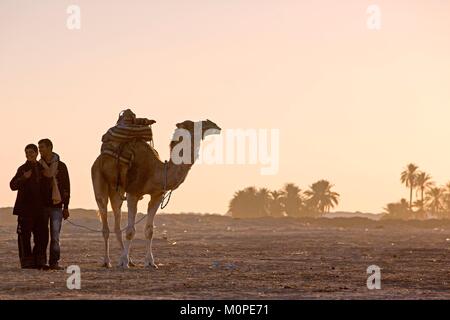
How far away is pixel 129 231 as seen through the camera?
20938 millimetres

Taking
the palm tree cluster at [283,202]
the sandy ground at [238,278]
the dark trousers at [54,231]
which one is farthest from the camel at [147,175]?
the palm tree cluster at [283,202]

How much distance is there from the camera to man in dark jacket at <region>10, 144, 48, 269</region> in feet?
64.4

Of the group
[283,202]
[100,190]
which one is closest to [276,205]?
[283,202]

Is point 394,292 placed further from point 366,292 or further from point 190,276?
point 190,276

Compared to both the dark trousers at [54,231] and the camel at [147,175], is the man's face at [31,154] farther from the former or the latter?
the camel at [147,175]

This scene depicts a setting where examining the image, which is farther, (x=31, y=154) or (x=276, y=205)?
(x=276, y=205)

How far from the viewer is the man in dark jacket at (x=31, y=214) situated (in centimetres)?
1964

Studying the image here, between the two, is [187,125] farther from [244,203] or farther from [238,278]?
[244,203]

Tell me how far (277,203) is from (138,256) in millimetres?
134667

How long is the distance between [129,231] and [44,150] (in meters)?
2.57

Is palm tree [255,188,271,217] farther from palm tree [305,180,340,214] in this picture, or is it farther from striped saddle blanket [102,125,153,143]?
striped saddle blanket [102,125,153,143]

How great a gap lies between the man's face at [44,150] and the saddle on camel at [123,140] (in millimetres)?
1563

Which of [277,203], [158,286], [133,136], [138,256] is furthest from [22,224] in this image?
[277,203]
